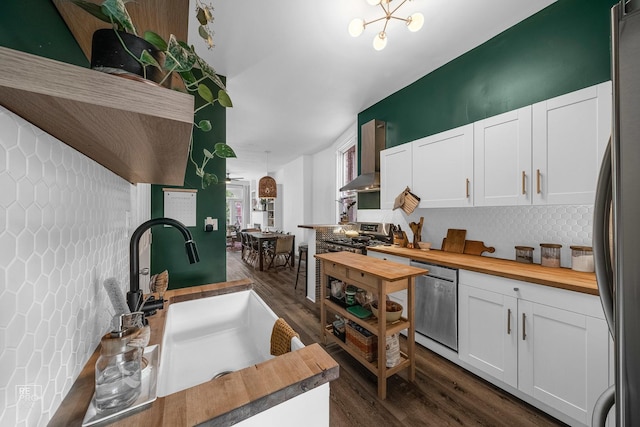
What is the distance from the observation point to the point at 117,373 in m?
0.57

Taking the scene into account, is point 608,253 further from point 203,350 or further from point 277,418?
point 203,350

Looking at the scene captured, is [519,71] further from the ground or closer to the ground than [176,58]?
further from the ground

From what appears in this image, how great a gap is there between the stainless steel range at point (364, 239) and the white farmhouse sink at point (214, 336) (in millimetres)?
1925

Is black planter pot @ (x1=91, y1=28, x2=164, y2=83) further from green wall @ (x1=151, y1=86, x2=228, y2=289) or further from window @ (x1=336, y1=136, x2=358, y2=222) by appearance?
window @ (x1=336, y1=136, x2=358, y2=222)

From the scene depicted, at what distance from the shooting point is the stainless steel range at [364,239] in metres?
3.21

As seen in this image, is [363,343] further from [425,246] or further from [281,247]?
[281,247]

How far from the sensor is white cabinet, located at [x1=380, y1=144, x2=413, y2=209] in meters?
2.81

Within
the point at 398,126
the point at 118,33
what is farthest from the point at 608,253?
the point at 398,126

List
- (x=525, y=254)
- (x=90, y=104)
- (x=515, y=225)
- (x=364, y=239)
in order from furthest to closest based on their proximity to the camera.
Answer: (x=364, y=239) → (x=515, y=225) → (x=525, y=254) → (x=90, y=104)

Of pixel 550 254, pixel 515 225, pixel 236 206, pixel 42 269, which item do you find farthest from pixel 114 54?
pixel 236 206

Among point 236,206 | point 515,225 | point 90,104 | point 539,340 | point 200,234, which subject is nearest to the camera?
point 90,104

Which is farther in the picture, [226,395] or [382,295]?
[382,295]

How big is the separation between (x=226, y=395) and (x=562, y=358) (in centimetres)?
199

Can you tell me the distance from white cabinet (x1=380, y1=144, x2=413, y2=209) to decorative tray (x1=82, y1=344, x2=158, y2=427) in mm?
2742
